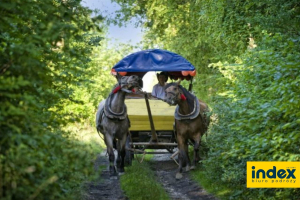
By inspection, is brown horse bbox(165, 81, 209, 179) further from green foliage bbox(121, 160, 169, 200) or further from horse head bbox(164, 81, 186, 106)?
green foliage bbox(121, 160, 169, 200)

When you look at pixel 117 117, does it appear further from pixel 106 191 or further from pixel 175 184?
pixel 106 191

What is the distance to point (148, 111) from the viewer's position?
43.8 feet

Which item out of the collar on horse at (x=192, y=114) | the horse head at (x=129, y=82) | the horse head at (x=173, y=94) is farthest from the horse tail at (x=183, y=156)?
the horse head at (x=129, y=82)

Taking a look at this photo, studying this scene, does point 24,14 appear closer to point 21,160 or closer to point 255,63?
point 21,160

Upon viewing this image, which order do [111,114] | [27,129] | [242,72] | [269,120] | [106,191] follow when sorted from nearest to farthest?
[27,129] → [269,120] → [242,72] → [106,191] → [111,114]

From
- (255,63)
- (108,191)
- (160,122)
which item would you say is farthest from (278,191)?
(160,122)

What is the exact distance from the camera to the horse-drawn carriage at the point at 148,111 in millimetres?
12227

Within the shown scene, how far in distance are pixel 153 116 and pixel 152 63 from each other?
153 centimetres

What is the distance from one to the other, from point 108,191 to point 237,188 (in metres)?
2.60

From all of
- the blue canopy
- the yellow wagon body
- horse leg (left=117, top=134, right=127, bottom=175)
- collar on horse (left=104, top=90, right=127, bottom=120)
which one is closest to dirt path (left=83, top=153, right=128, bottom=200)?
horse leg (left=117, top=134, right=127, bottom=175)

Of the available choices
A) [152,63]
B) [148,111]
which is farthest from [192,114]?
[152,63]

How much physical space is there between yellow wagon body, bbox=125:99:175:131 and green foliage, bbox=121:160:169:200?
1.31 metres

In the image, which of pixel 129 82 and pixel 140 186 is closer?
pixel 140 186

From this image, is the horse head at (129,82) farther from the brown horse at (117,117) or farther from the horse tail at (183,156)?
the horse tail at (183,156)
